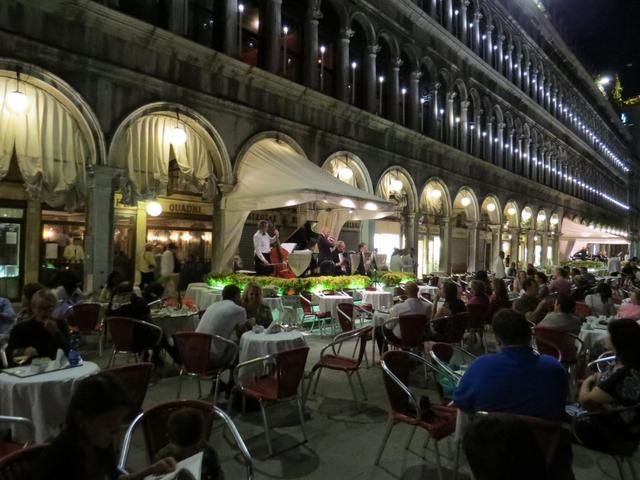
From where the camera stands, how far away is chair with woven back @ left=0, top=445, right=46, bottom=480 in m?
2.19

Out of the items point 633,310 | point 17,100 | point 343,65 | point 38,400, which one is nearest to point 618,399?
point 633,310

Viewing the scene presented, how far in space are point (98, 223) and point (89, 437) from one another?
912 centimetres

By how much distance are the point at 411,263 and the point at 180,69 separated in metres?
9.05

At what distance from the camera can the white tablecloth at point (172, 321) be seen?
24.4 feet

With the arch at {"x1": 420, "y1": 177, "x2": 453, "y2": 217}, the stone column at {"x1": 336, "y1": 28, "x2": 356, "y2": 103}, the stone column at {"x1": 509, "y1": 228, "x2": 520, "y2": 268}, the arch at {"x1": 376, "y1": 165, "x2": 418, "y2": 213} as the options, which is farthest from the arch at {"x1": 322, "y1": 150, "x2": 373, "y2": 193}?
the stone column at {"x1": 509, "y1": 228, "x2": 520, "y2": 268}

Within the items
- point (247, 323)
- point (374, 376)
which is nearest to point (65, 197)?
point (247, 323)

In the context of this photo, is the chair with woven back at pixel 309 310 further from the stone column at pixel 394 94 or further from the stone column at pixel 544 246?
the stone column at pixel 544 246

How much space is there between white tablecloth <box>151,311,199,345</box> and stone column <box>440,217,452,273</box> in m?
16.2

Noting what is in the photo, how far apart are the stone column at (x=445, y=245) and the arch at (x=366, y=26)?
8.52m

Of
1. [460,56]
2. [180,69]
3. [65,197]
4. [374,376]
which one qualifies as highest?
[460,56]

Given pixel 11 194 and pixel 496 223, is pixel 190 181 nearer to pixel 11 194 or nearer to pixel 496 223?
pixel 11 194

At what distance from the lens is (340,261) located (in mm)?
13133

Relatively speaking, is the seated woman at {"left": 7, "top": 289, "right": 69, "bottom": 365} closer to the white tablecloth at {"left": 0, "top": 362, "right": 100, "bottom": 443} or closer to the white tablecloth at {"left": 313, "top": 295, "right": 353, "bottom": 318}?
the white tablecloth at {"left": 0, "top": 362, "right": 100, "bottom": 443}

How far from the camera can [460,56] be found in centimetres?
2312
